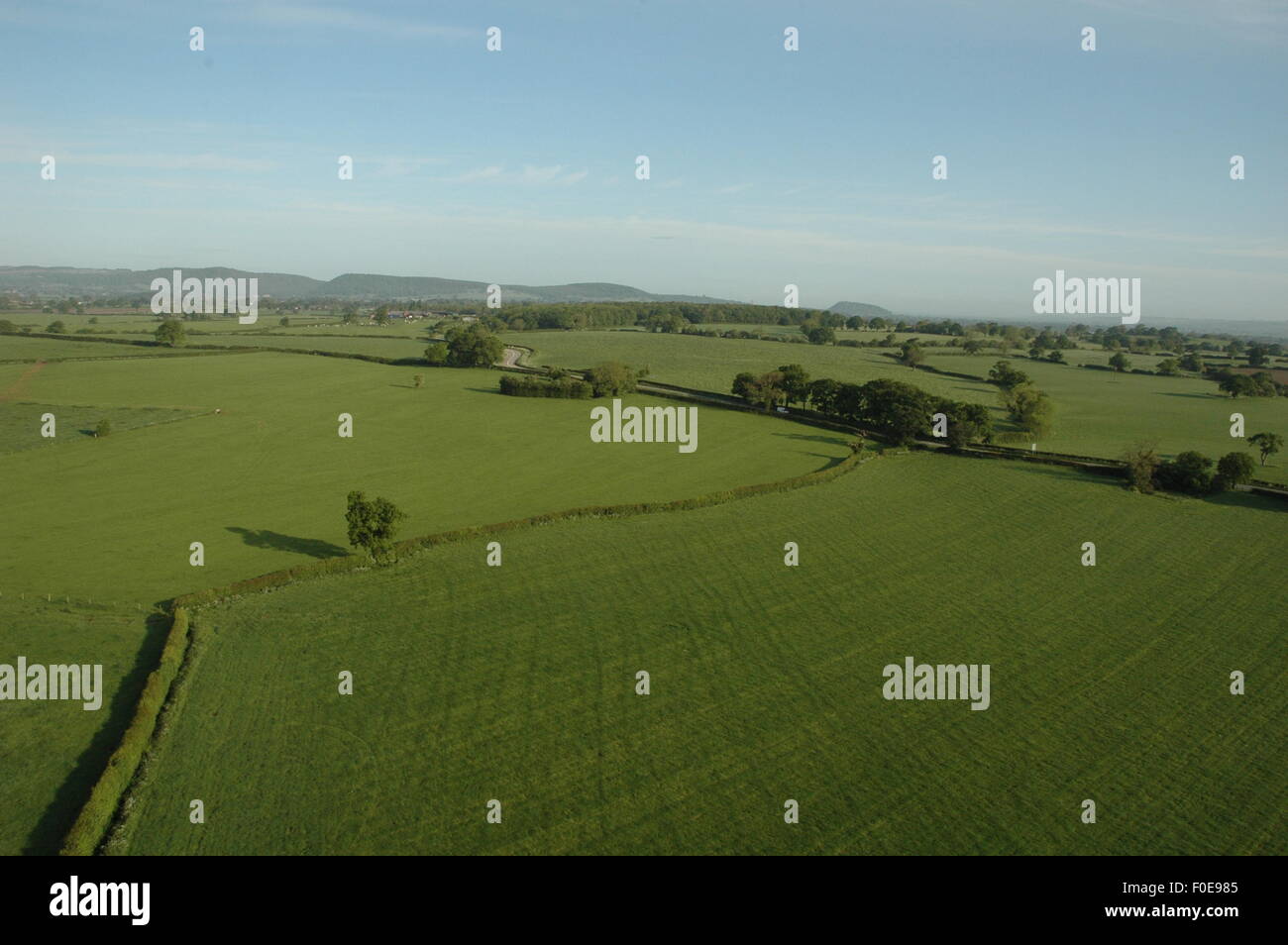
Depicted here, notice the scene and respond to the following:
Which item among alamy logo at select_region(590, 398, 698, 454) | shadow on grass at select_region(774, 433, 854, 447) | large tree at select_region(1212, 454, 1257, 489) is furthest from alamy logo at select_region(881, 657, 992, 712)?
shadow on grass at select_region(774, 433, 854, 447)

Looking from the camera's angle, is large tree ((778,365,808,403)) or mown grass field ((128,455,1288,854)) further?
large tree ((778,365,808,403))

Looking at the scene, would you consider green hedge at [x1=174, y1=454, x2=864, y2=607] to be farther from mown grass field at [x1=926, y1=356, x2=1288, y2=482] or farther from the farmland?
mown grass field at [x1=926, y1=356, x2=1288, y2=482]

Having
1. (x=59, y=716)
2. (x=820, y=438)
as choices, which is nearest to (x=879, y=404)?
(x=820, y=438)

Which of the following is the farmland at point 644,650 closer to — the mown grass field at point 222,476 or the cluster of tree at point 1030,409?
the mown grass field at point 222,476

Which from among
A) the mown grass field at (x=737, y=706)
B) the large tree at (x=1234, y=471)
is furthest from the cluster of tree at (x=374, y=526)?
the large tree at (x=1234, y=471)

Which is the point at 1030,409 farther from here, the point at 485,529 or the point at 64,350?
the point at 64,350
